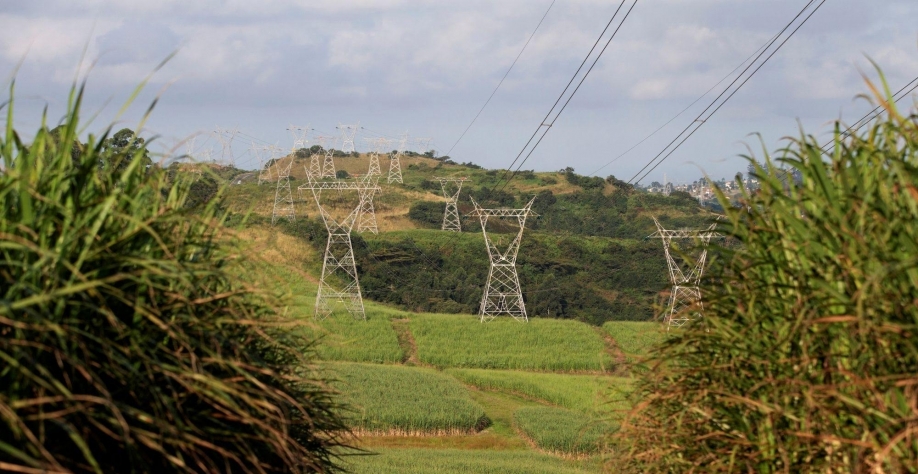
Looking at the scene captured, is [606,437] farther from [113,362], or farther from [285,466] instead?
[113,362]

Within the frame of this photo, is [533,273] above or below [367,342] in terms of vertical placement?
above

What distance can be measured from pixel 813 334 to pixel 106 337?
2.84m

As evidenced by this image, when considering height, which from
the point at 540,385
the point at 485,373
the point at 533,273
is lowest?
the point at 485,373

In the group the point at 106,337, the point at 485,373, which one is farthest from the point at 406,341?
the point at 106,337

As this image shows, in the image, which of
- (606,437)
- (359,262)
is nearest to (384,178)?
(359,262)

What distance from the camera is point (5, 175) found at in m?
3.81

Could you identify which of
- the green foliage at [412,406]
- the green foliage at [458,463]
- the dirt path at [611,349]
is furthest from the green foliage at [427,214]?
the green foliage at [458,463]

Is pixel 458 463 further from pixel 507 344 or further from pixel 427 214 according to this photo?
pixel 427 214

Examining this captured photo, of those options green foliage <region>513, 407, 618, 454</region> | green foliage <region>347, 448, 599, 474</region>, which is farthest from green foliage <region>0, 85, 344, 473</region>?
green foliage <region>513, 407, 618, 454</region>

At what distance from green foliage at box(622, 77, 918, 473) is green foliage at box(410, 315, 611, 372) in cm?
3182

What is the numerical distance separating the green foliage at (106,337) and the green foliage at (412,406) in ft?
58.9

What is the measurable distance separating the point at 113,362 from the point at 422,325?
41.0 metres

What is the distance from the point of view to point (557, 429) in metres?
23.1

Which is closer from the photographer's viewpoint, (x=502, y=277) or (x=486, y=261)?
(x=502, y=277)
